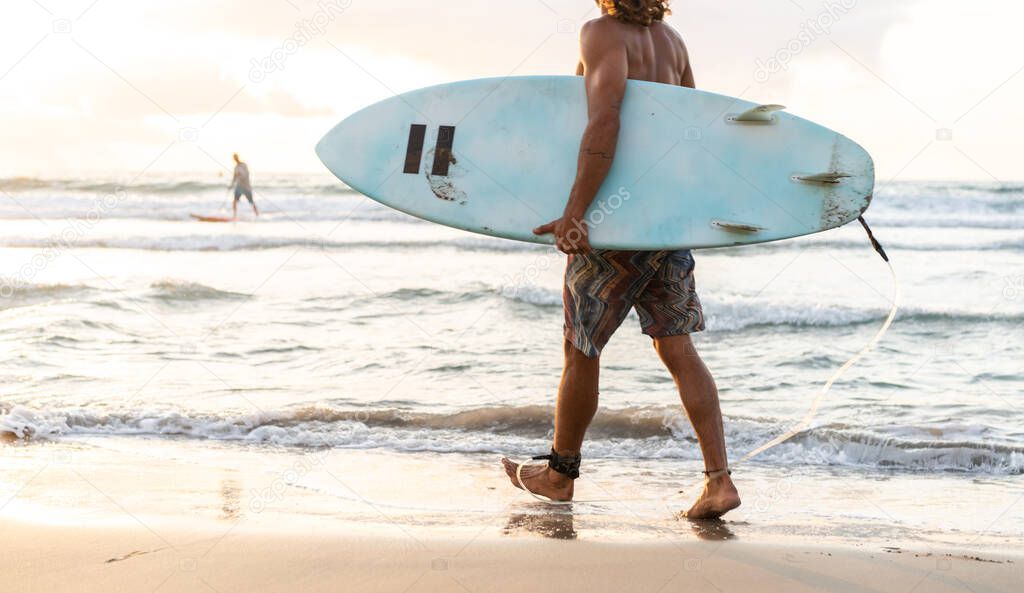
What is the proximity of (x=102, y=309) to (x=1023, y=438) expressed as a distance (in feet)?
16.8

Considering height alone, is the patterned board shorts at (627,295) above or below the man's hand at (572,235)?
below

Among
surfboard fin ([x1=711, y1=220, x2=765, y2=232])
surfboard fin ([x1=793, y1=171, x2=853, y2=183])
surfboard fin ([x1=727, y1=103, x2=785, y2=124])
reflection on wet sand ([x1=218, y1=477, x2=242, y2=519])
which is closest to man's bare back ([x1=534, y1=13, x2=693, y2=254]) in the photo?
surfboard fin ([x1=727, y1=103, x2=785, y2=124])

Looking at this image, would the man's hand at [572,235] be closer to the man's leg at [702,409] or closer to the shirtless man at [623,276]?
the shirtless man at [623,276]

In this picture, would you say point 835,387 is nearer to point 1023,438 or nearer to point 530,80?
point 1023,438

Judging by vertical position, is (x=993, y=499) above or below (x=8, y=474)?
above

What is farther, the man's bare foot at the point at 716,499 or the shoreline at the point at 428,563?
the man's bare foot at the point at 716,499

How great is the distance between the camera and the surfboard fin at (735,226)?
8.98 feet

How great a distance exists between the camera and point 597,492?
3.04 m

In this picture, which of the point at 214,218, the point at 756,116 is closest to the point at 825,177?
the point at 756,116

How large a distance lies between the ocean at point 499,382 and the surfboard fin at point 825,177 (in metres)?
0.96

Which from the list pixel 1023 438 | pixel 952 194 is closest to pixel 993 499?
pixel 1023 438

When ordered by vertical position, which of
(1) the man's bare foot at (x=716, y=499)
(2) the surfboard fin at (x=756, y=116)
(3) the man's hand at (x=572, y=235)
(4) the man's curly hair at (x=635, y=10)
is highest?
(4) the man's curly hair at (x=635, y=10)

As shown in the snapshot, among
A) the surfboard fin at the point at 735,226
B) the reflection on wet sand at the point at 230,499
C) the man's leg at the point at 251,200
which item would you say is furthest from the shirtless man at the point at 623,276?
the man's leg at the point at 251,200

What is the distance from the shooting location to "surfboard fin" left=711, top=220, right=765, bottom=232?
274cm
